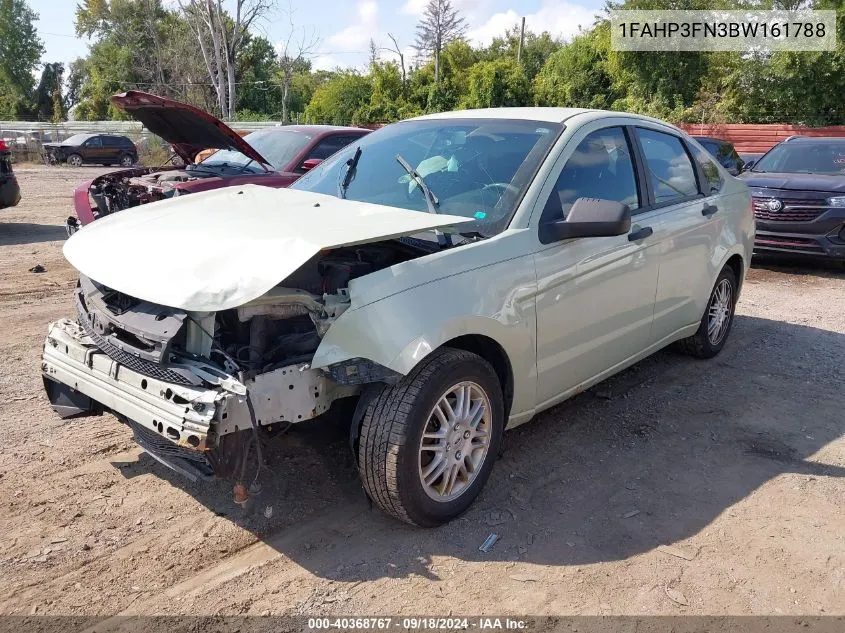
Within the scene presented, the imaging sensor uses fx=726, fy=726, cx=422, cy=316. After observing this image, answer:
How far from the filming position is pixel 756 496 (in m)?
3.71

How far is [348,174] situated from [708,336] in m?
3.05

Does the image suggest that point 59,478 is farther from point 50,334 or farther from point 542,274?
point 542,274

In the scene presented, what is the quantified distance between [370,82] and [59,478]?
43418mm

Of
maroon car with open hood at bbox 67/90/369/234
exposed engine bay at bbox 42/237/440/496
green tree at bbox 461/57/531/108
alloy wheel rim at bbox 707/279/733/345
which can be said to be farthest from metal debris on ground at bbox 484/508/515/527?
green tree at bbox 461/57/531/108

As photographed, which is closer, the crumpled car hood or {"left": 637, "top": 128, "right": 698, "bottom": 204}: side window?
the crumpled car hood

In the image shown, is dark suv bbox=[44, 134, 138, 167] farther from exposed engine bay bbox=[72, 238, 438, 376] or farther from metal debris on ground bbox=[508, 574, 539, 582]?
metal debris on ground bbox=[508, 574, 539, 582]

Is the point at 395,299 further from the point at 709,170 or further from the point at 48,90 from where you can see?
the point at 48,90

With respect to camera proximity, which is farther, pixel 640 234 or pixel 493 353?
pixel 640 234

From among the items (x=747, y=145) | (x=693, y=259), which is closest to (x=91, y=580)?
(x=693, y=259)

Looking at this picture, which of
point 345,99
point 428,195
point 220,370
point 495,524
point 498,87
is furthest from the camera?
point 345,99

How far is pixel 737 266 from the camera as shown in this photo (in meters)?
5.77

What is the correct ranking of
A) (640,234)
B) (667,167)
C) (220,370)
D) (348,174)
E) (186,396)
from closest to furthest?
(186,396) < (220,370) < (640,234) < (348,174) < (667,167)

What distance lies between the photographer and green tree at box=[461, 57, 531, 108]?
37.6 m

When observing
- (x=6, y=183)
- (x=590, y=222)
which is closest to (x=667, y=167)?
(x=590, y=222)
